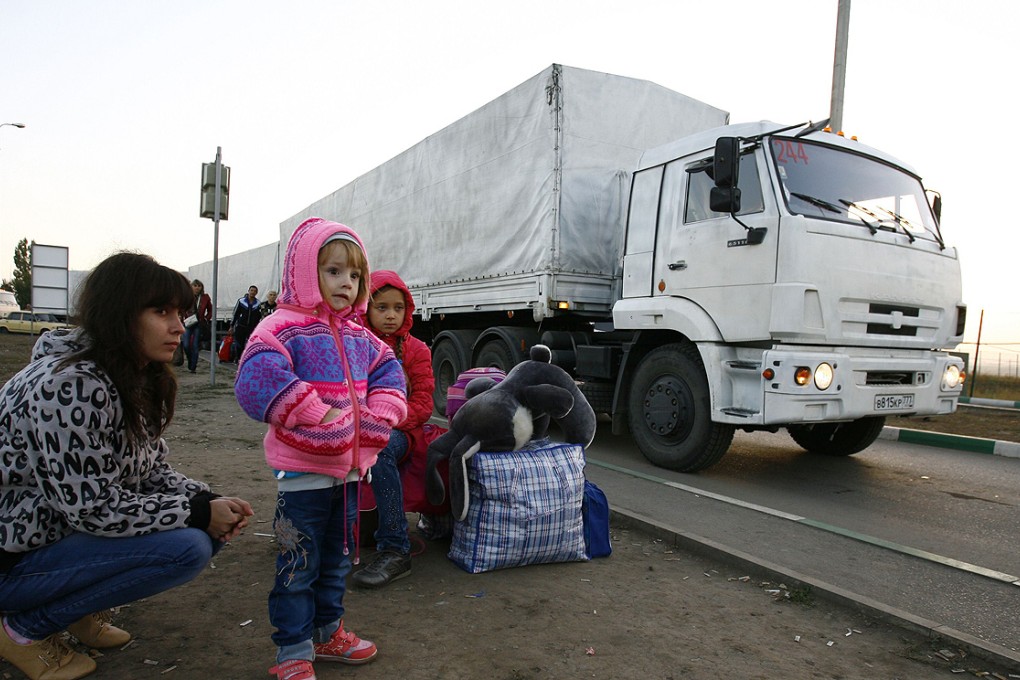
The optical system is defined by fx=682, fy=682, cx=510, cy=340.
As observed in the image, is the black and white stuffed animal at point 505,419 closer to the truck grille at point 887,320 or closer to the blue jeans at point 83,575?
the blue jeans at point 83,575

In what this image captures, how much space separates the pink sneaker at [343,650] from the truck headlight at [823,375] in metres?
3.79

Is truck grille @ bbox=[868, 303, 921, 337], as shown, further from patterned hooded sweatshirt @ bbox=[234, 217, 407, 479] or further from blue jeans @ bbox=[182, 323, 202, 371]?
blue jeans @ bbox=[182, 323, 202, 371]

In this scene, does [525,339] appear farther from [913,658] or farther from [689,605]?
[913,658]

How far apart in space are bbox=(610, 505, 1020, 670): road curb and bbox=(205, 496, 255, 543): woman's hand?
2404 millimetres

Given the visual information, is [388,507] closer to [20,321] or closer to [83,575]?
[83,575]

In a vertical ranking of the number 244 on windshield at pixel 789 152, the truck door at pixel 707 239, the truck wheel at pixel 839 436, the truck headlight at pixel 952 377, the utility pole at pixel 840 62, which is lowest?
the truck wheel at pixel 839 436

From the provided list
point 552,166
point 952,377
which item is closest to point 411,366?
point 552,166

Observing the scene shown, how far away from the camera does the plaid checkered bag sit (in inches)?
129

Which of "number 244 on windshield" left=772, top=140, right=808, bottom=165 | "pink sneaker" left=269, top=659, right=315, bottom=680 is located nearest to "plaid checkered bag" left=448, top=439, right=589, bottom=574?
"pink sneaker" left=269, top=659, right=315, bottom=680

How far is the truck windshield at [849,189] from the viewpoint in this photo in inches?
207

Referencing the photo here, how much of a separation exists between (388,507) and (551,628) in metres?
0.99

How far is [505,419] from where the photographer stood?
3.40 metres

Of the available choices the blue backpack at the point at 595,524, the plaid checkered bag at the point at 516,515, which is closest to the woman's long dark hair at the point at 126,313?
the plaid checkered bag at the point at 516,515

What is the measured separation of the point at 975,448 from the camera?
299 inches
